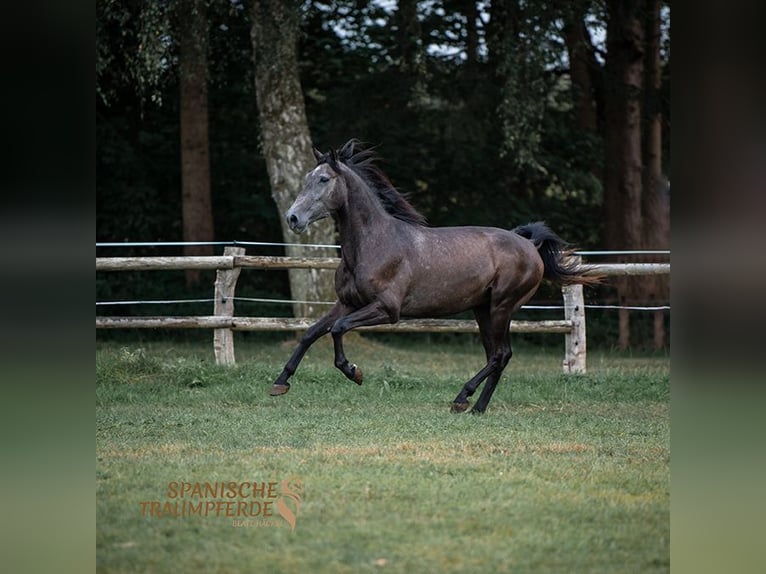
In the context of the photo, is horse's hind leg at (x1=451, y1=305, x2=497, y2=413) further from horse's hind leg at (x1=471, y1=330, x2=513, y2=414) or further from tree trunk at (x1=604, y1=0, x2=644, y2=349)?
tree trunk at (x1=604, y1=0, x2=644, y2=349)

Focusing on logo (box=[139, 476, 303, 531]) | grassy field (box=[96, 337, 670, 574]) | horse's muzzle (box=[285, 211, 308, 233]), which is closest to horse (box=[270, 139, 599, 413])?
horse's muzzle (box=[285, 211, 308, 233])

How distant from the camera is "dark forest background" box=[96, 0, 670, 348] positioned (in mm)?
14039

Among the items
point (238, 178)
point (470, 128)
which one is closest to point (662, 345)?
point (470, 128)

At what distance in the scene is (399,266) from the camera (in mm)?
7363

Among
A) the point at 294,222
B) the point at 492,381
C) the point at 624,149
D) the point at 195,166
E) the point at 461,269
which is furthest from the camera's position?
the point at 624,149

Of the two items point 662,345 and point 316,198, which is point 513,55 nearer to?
point 662,345

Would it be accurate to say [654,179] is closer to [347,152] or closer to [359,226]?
[347,152]

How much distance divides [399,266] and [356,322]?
2.02ft

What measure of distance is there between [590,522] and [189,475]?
2.16 m

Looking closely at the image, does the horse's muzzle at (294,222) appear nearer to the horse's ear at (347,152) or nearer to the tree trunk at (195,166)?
the horse's ear at (347,152)

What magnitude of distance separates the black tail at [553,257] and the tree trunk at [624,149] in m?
7.14

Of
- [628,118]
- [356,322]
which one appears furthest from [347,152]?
[628,118]

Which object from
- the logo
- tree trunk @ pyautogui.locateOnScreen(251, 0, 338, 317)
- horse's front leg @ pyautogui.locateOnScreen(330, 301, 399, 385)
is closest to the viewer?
the logo

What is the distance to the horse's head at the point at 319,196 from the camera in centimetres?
694
